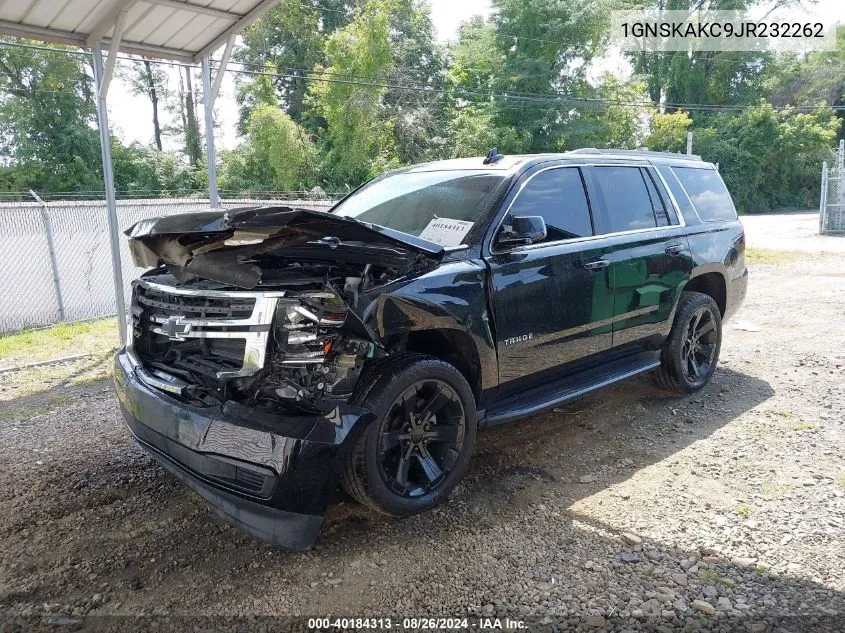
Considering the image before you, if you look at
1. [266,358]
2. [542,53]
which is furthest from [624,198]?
[542,53]

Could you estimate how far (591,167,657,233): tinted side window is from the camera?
432cm

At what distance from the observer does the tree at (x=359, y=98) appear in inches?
1000

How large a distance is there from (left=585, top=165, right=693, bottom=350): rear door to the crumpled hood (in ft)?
5.29

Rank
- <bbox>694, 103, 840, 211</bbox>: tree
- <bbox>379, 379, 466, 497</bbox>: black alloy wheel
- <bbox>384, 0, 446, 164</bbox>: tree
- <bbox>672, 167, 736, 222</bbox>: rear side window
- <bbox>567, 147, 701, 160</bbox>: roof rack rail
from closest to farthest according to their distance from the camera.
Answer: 1. <bbox>379, 379, 466, 497</bbox>: black alloy wheel
2. <bbox>567, 147, 701, 160</bbox>: roof rack rail
3. <bbox>672, 167, 736, 222</bbox>: rear side window
4. <bbox>384, 0, 446, 164</bbox>: tree
5. <bbox>694, 103, 840, 211</bbox>: tree

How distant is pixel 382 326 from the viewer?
291cm

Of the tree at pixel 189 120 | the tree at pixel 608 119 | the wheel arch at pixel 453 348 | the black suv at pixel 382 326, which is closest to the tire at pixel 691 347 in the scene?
the black suv at pixel 382 326

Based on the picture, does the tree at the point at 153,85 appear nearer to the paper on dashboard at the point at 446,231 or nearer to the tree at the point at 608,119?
the tree at the point at 608,119

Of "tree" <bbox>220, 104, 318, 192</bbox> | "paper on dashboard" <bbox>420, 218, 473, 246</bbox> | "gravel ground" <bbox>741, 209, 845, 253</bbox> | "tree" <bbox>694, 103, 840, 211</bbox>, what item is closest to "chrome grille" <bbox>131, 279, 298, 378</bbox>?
"paper on dashboard" <bbox>420, 218, 473, 246</bbox>

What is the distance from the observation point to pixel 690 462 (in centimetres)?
389

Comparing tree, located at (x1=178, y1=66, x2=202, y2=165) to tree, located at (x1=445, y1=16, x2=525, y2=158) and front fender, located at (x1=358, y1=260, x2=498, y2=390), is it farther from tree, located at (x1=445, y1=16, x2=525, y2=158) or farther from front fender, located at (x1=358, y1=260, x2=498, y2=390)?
front fender, located at (x1=358, y1=260, x2=498, y2=390)

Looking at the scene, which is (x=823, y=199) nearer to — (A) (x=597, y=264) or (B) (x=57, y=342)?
(A) (x=597, y=264)

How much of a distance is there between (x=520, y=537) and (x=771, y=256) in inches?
584

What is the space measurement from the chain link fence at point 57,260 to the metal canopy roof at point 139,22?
2532mm

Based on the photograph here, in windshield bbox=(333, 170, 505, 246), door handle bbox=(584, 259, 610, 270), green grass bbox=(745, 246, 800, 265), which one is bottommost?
green grass bbox=(745, 246, 800, 265)
